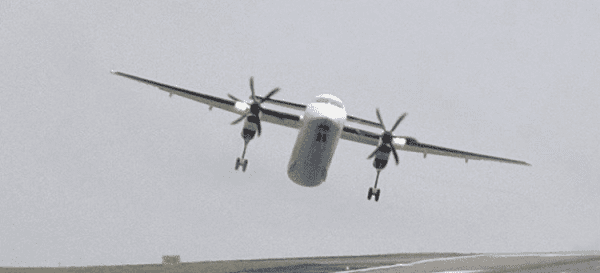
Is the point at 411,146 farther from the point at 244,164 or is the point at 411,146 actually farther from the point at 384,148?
the point at 244,164

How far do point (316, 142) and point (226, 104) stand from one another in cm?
1173

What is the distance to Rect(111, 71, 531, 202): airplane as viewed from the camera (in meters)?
31.1

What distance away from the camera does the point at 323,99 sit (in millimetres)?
33781

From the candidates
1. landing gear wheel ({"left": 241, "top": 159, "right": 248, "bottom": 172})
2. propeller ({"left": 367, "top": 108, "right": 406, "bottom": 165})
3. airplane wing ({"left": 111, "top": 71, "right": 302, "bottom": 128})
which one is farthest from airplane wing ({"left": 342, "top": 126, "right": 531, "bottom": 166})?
landing gear wheel ({"left": 241, "top": 159, "right": 248, "bottom": 172})

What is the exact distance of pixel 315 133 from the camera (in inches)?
1212

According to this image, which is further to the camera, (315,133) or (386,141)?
(386,141)

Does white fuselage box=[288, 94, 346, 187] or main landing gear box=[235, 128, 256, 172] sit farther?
main landing gear box=[235, 128, 256, 172]

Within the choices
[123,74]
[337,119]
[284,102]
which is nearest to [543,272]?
[337,119]

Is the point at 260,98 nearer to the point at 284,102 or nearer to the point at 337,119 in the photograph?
the point at 284,102

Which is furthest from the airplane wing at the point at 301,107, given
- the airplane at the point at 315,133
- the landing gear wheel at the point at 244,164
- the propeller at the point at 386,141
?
the landing gear wheel at the point at 244,164

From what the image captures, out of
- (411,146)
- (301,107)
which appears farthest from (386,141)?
(301,107)

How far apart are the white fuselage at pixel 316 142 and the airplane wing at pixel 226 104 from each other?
18.7 ft

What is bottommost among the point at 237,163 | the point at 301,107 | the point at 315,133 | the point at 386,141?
the point at 315,133

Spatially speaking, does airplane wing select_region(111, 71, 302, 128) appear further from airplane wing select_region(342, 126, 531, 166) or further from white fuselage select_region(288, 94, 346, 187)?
white fuselage select_region(288, 94, 346, 187)
